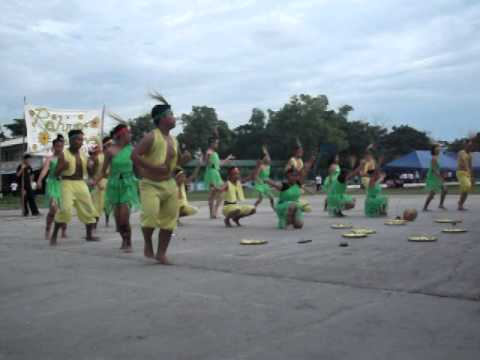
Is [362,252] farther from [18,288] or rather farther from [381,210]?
[381,210]

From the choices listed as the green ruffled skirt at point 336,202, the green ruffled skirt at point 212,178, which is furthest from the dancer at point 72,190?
the green ruffled skirt at point 336,202

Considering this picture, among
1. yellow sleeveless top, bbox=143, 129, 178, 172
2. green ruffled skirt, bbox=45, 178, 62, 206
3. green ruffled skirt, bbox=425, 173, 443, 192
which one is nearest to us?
yellow sleeveless top, bbox=143, 129, 178, 172

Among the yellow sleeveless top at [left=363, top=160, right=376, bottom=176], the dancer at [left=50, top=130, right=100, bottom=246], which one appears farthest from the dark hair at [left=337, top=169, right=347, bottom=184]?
the dancer at [left=50, top=130, right=100, bottom=246]

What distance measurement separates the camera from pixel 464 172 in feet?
43.4

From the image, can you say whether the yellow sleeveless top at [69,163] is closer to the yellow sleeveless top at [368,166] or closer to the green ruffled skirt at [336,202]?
the green ruffled skirt at [336,202]

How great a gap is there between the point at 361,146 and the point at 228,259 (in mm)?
66919

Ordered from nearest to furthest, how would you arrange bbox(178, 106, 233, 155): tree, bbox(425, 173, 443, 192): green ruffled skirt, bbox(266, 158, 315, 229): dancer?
bbox(266, 158, 315, 229): dancer → bbox(425, 173, 443, 192): green ruffled skirt → bbox(178, 106, 233, 155): tree

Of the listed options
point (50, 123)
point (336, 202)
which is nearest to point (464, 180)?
point (336, 202)

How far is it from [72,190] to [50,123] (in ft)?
29.8

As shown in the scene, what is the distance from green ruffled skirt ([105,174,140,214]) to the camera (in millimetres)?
7465

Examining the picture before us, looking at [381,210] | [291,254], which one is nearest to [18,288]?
[291,254]

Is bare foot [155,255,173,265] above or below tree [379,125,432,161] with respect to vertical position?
below

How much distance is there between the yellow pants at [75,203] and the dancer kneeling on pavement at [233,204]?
3.17m

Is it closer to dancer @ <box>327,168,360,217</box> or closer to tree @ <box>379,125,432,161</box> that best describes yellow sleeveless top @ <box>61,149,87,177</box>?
dancer @ <box>327,168,360,217</box>
